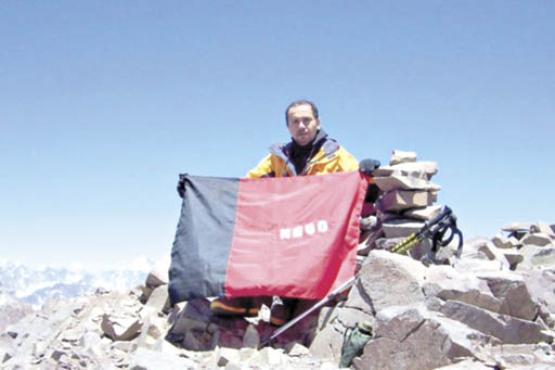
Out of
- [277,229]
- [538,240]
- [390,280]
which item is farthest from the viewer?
[538,240]

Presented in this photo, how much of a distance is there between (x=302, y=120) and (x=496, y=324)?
12.9ft

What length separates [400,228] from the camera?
8.52 meters

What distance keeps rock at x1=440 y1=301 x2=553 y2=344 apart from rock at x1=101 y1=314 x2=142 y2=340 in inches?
175

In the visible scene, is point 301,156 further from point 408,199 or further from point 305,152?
point 408,199

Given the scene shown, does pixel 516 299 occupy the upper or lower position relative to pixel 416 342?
upper

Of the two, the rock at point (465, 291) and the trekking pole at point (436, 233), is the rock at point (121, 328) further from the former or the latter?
the rock at point (465, 291)

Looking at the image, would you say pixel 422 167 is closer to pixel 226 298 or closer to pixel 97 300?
pixel 226 298

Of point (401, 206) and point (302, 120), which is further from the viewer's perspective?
point (401, 206)

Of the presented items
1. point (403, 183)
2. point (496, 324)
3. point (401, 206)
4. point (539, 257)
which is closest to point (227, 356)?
point (496, 324)

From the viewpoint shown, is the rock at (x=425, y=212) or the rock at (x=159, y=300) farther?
the rock at (x=159, y=300)

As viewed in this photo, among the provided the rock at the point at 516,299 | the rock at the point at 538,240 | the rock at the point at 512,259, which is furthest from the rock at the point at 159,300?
the rock at the point at 538,240

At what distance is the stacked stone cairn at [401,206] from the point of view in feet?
28.0

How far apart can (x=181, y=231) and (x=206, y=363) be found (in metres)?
2.18

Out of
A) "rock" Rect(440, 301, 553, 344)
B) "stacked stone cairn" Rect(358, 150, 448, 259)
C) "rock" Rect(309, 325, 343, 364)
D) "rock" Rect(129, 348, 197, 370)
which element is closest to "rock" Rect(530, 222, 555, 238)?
"stacked stone cairn" Rect(358, 150, 448, 259)
